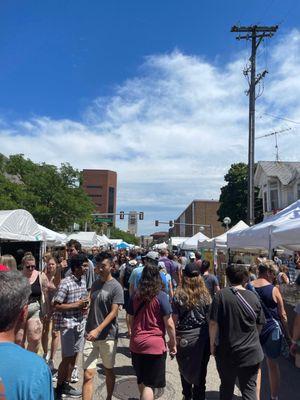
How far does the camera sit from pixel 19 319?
1683 mm

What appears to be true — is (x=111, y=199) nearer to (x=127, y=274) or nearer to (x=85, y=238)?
(x=85, y=238)

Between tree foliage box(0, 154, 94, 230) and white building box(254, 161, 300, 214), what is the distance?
17591 millimetres

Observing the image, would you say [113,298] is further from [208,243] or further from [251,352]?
[208,243]

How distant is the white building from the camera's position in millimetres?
34812

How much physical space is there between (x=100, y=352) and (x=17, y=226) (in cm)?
773

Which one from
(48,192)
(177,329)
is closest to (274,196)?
(48,192)

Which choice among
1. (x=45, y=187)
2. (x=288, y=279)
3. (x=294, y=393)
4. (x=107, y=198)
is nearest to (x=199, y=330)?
(x=294, y=393)

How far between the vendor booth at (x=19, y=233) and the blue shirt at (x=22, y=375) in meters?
9.74

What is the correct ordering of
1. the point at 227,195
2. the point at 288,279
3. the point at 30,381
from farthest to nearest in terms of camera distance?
the point at 227,195 < the point at 288,279 < the point at 30,381

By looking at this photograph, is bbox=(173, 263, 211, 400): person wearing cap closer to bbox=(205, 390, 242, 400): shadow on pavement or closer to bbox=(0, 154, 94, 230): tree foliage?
bbox=(205, 390, 242, 400): shadow on pavement

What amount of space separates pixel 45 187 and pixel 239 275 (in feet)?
85.1

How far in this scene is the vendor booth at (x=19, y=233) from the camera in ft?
35.7

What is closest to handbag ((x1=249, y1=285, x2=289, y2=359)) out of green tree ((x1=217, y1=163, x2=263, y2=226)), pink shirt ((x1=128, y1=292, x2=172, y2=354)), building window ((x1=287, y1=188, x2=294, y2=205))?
pink shirt ((x1=128, y1=292, x2=172, y2=354))

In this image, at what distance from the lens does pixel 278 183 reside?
36.6 metres
